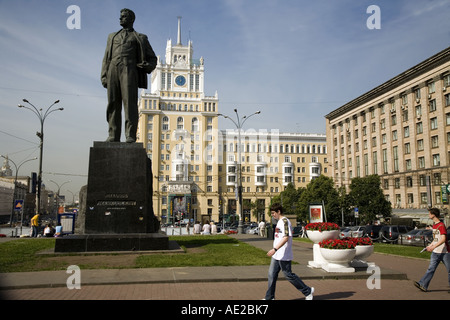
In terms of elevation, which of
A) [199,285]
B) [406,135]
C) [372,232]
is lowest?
[372,232]

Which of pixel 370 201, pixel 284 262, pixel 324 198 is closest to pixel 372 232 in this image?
pixel 370 201

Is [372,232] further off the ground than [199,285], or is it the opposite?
[199,285]

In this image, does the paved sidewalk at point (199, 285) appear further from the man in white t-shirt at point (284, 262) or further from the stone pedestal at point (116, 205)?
the stone pedestal at point (116, 205)

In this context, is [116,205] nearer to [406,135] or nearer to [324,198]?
[324,198]

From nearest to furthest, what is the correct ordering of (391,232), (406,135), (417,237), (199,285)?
(199,285) < (417,237) < (391,232) < (406,135)

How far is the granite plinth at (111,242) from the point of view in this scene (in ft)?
38.2

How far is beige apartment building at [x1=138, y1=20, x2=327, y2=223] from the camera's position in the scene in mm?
91000

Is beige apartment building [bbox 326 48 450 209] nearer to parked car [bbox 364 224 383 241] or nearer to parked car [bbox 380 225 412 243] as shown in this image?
parked car [bbox 380 225 412 243]

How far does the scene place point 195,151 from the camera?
9300cm

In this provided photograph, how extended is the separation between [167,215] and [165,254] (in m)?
78.3

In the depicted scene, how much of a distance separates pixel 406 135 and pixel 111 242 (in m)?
54.0
